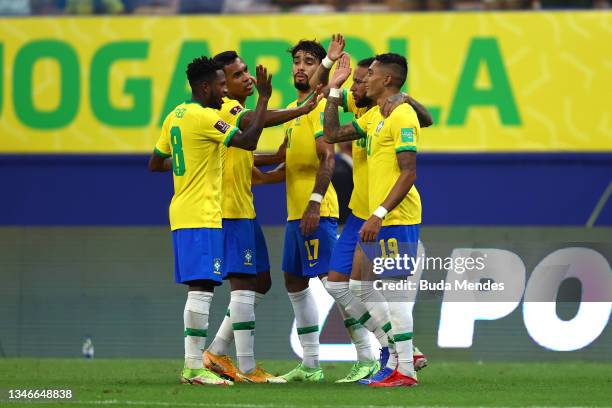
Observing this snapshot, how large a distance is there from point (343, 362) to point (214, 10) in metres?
6.35

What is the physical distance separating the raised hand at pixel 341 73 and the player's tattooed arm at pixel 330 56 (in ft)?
0.20

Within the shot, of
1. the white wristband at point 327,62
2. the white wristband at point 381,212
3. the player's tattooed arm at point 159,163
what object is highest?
the white wristband at point 327,62

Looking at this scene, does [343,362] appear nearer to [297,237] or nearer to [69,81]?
[297,237]

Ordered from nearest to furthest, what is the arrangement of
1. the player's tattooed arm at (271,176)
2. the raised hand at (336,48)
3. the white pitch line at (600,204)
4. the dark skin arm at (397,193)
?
1. the dark skin arm at (397,193)
2. the raised hand at (336,48)
3. the player's tattooed arm at (271,176)
4. the white pitch line at (600,204)

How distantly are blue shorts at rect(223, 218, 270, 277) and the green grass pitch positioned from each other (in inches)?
30.8

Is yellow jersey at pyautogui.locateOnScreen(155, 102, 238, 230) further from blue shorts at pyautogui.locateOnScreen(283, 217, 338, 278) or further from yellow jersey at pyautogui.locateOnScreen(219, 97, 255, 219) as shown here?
blue shorts at pyautogui.locateOnScreen(283, 217, 338, 278)

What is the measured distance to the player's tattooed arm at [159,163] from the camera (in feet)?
27.5

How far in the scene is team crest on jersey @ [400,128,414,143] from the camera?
771 centimetres

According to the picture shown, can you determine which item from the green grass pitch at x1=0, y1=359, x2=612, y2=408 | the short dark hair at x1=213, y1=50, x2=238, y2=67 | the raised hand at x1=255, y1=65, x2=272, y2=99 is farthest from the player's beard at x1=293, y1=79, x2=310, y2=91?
the green grass pitch at x1=0, y1=359, x2=612, y2=408

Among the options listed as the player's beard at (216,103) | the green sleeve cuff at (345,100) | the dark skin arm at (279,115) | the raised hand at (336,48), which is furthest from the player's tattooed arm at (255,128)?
the green sleeve cuff at (345,100)

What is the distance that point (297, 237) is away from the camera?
343 inches

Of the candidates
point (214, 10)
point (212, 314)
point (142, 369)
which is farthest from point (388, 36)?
point (142, 369)

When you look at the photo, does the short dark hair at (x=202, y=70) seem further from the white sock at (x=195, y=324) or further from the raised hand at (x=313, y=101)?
the white sock at (x=195, y=324)

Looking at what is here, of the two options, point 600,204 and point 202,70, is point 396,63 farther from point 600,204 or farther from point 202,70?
point 600,204
